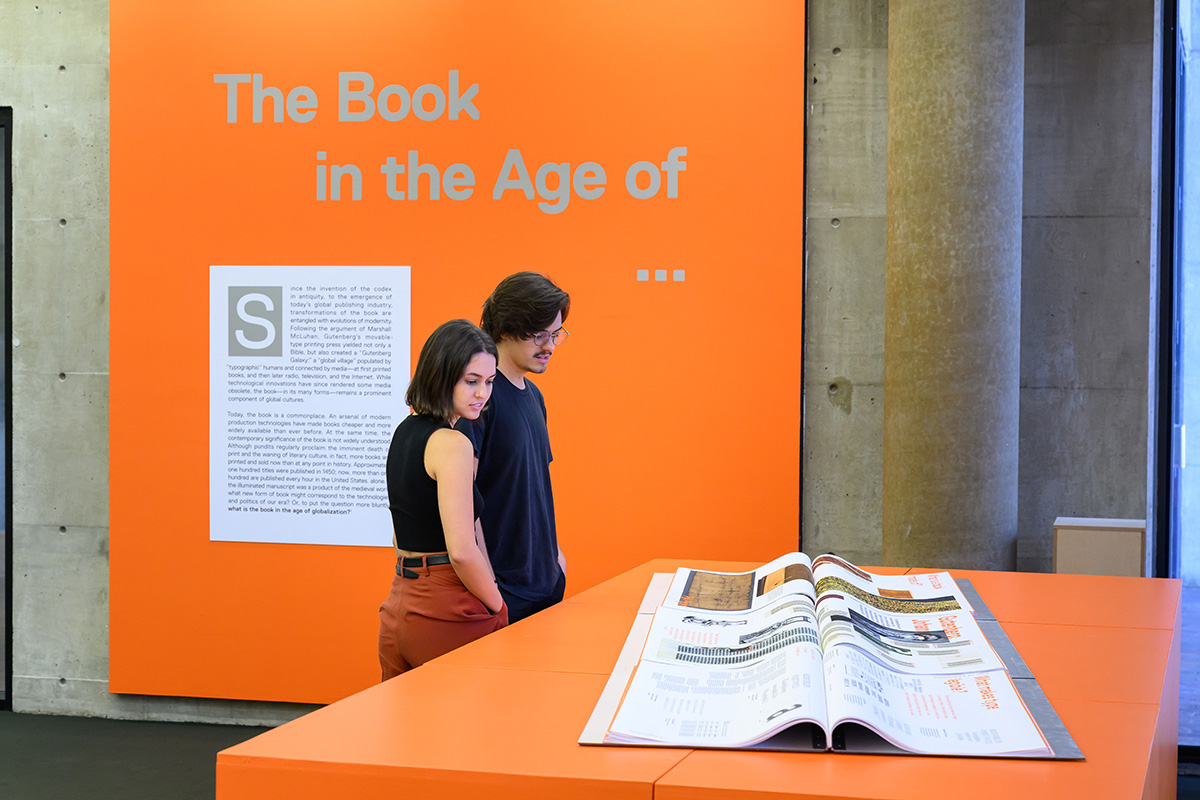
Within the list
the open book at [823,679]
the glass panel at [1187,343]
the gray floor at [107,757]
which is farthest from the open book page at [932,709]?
the glass panel at [1187,343]

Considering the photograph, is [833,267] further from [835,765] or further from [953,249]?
[835,765]

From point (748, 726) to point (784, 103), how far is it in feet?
11.5

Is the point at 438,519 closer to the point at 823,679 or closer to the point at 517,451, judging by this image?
the point at 517,451

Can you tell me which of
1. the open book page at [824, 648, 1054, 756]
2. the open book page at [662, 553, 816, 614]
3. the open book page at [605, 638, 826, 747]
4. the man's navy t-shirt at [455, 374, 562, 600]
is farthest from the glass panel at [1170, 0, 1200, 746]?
the open book page at [605, 638, 826, 747]

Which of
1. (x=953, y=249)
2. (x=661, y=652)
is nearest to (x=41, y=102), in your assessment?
(x=953, y=249)

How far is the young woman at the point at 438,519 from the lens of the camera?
235cm

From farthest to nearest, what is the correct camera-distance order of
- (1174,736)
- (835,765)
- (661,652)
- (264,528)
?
1. (264,528)
2. (1174,736)
3. (661,652)
4. (835,765)

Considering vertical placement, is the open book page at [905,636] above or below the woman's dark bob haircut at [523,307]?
below

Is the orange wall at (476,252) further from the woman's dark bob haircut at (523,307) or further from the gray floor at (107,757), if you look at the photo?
the woman's dark bob haircut at (523,307)

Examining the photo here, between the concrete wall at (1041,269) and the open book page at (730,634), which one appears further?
the concrete wall at (1041,269)

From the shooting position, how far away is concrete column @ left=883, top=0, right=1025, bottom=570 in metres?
4.03

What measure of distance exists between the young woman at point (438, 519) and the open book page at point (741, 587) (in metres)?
0.44

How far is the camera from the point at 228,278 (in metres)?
4.80

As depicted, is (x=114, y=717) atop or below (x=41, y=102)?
below
